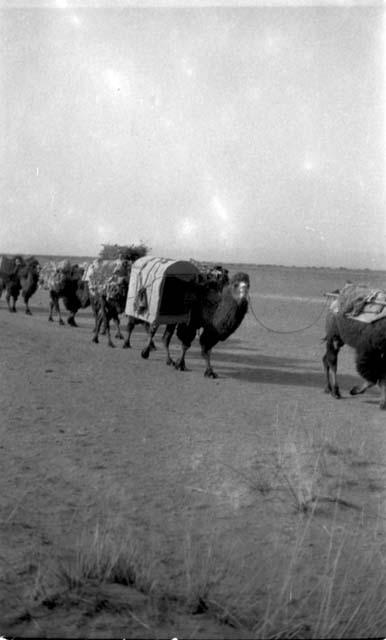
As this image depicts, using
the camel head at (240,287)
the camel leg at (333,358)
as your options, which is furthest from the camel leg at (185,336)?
the camel leg at (333,358)

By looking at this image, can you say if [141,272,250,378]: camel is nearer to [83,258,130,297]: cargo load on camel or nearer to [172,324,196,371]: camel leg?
[172,324,196,371]: camel leg

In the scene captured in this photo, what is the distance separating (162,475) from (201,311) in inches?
272

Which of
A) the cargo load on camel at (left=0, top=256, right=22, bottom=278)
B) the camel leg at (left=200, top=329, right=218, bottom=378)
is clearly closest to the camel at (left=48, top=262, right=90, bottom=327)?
the cargo load on camel at (left=0, top=256, right=22, bottom=278)

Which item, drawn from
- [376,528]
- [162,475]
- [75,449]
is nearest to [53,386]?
[75,449]

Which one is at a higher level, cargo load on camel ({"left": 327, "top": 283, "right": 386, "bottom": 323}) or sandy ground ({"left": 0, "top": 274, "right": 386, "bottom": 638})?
cargo load on camel ({"left": 327, "top": 283, "right": 386, "bottom": 323})

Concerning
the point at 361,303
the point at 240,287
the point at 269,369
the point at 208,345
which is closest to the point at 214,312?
the point at 208,345

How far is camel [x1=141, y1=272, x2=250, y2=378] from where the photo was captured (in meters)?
12.2

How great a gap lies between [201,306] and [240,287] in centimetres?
138

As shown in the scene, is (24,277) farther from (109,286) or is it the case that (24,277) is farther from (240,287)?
(240,287)

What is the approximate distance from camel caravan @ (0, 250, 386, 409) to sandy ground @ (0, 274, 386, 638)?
0.80 metres

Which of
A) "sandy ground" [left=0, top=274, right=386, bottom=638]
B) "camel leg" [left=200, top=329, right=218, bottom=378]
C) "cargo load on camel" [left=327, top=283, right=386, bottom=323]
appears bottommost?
"sandy ground" [left=0, top=274, right=386, bottom=638]

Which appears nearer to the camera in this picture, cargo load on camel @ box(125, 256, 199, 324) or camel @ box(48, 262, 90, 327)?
cargo load on camel @ box(125, 256, 199, 324)

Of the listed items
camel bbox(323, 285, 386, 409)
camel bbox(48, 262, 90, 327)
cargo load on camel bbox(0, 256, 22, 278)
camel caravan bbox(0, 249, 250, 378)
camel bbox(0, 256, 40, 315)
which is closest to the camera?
camel bbox(323, 285, 386, 409)

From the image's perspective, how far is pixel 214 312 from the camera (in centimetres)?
1279
